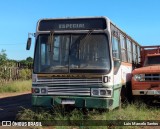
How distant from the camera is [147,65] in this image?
1516 cm

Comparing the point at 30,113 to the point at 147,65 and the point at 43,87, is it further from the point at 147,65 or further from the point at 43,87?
the point at 147,65

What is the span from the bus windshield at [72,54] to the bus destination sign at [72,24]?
0.26 m

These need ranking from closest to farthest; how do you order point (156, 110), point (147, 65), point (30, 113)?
point (30, 113) → point (156, 110) → point (147, 65)

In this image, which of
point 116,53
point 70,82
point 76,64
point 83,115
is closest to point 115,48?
point 116,53

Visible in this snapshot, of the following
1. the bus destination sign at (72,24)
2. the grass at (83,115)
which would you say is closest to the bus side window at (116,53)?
the bus destination sign at (72,24)

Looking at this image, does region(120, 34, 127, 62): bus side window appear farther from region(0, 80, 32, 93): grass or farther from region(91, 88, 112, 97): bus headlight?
region(0, 80, 32, 93): grass

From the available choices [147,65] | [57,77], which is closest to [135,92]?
[147,65]

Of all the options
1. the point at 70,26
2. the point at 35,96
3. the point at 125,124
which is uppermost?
the point at 70,26

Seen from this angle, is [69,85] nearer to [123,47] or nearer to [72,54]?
[72,54]

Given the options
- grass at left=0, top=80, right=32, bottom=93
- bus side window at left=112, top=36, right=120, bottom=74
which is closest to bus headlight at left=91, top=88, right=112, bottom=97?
bus side window at left=112, top=36, right=120, bottom=74

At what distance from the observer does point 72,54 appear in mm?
11438

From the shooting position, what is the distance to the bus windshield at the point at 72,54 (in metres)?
11.2

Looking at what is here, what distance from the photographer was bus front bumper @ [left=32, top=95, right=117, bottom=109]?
10969 millimetres

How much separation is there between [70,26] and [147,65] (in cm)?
484
